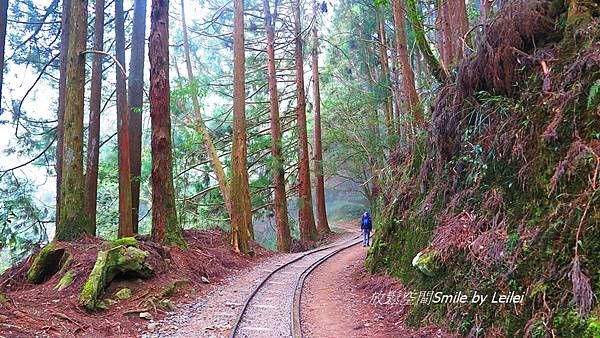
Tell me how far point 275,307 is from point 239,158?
22.9 ft

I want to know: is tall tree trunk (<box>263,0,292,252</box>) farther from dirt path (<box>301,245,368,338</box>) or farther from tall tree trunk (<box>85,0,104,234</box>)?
tall tree trunk (<box>85,0,104,234</box>)

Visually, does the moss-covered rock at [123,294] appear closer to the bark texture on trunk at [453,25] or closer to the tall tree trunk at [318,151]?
the bark texture on trunk at [453,25]

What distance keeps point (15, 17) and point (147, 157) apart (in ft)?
25.9

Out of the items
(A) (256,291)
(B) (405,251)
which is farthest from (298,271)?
(B) (405,251)

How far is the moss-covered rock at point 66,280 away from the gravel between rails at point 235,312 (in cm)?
184

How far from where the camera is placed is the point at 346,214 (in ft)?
136

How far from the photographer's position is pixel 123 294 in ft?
25.3

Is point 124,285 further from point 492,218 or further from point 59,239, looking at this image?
point 492,218

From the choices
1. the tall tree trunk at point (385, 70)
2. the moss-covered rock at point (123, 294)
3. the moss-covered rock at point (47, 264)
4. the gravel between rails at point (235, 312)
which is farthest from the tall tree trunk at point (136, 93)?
the tall tree trunk at point (385, 70)

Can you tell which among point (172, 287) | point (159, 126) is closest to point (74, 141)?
point (159, 126)

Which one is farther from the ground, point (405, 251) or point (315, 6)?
point (315, 6)

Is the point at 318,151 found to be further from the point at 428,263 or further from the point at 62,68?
the point at 428,263

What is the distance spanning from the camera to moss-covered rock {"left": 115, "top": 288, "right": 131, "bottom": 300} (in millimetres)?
7637

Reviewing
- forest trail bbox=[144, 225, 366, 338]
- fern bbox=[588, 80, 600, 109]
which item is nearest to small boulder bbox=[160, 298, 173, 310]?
forest trail bbox=[144, 225, 366, 338]
